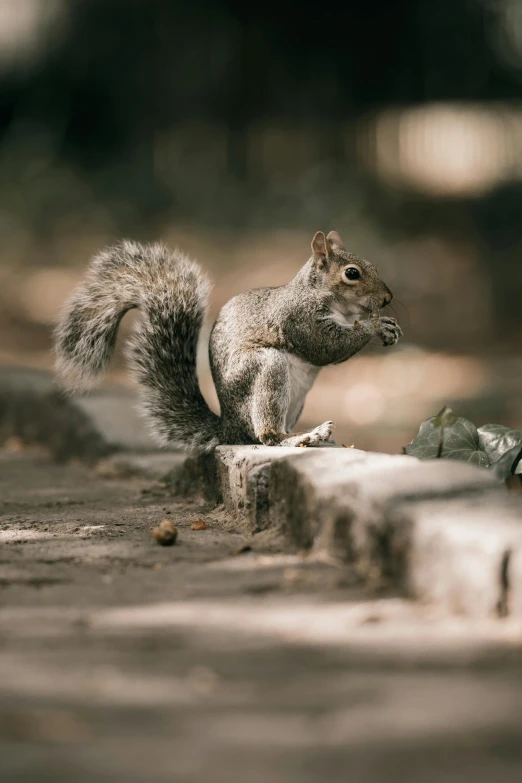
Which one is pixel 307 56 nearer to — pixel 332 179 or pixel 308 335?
pixel 332 179

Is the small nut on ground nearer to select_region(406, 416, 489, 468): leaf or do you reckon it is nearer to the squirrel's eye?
select_region(406, 416, 489, 468): leaf

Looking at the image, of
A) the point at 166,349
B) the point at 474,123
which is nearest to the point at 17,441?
the point at 166,349

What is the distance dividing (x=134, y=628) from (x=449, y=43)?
6149 millimetres

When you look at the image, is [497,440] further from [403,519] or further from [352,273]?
[403,519]

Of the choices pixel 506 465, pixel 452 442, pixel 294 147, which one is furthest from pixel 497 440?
pixel 294 147

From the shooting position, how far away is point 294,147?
23.6 ft

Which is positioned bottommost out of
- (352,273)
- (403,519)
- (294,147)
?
(403,519)

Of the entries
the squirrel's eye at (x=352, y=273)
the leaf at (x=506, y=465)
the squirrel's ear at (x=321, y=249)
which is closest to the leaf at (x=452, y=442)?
the leaf at (x=506, y=465)

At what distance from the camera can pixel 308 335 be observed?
11.5 feet

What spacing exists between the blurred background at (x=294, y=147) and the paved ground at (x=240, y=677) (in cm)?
459

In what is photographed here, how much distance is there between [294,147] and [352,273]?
3.89m

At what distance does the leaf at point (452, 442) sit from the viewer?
3281 mm

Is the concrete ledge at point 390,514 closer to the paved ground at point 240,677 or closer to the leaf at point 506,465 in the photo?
the paved ground at point 240,677

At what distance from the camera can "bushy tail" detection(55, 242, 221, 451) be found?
373 cm
